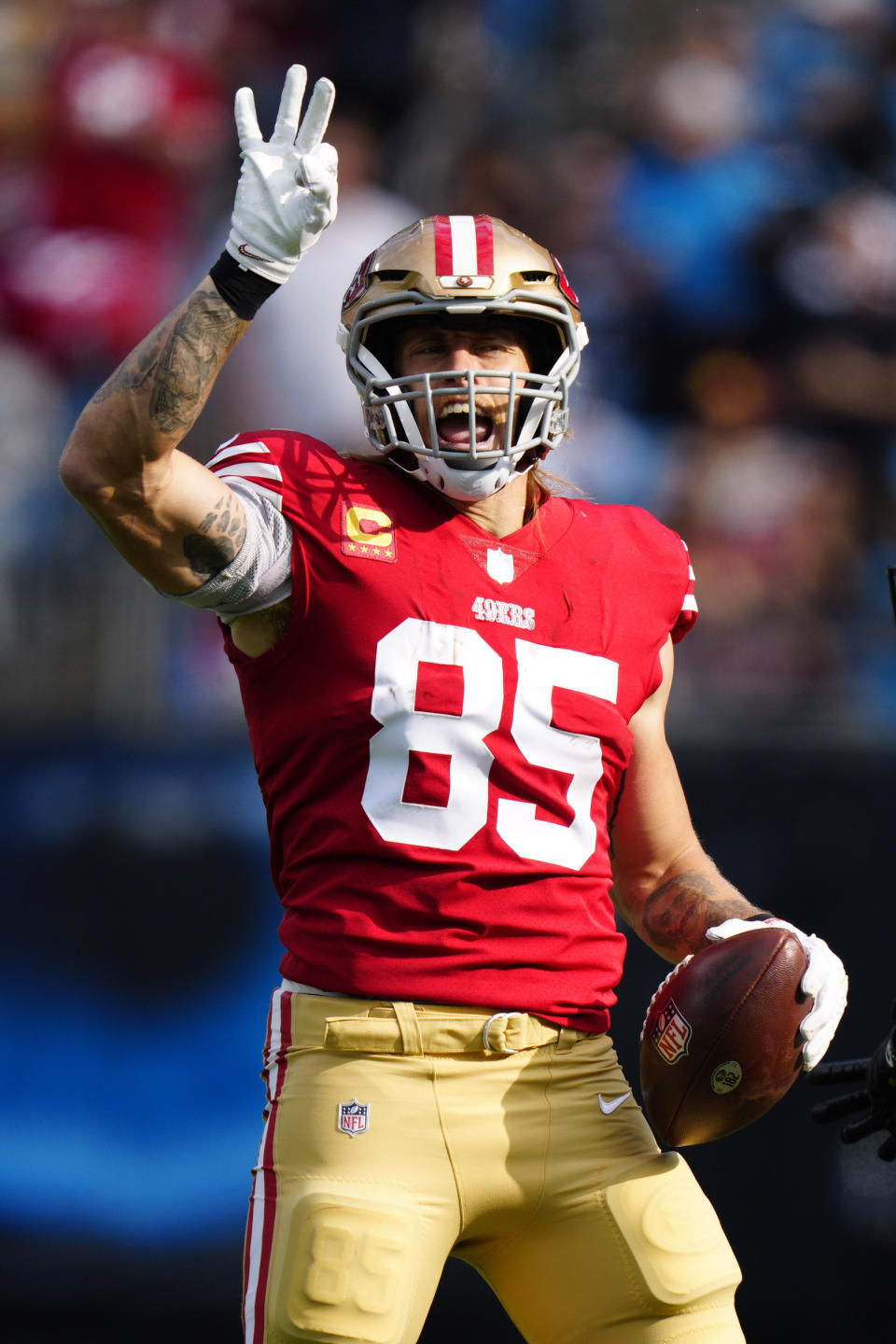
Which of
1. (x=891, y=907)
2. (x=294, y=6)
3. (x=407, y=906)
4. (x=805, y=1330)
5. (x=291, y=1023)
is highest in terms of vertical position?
(x=294, y=6)

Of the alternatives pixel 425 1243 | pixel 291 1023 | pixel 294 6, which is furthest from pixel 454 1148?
pixel 294 6

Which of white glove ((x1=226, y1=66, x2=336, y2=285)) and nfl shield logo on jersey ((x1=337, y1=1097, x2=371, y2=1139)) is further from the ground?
white glove ((x1=226, y1=66, x2=336, y2=285))

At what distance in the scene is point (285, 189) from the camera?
6.02 ft

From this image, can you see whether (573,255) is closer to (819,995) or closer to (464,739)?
(464,739)

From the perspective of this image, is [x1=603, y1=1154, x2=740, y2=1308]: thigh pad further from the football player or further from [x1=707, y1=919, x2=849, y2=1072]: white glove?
[x1=707, y1=919, x2=849, y2=1072]: white glove

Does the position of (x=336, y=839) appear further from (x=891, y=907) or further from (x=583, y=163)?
(x=583, y=163)

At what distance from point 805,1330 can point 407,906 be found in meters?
2.15

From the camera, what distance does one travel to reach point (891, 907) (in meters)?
3.62

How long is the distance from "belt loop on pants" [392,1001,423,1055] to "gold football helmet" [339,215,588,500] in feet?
2.28

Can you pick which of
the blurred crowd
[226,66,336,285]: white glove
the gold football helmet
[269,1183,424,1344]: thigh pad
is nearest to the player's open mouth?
the gold football helmet

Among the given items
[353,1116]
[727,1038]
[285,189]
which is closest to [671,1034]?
[727,1038]

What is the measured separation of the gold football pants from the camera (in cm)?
179

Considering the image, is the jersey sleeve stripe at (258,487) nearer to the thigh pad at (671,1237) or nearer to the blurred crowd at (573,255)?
the thigh pad at (671,1237)

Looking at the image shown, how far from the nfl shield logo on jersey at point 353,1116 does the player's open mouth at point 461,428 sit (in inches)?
33.8
